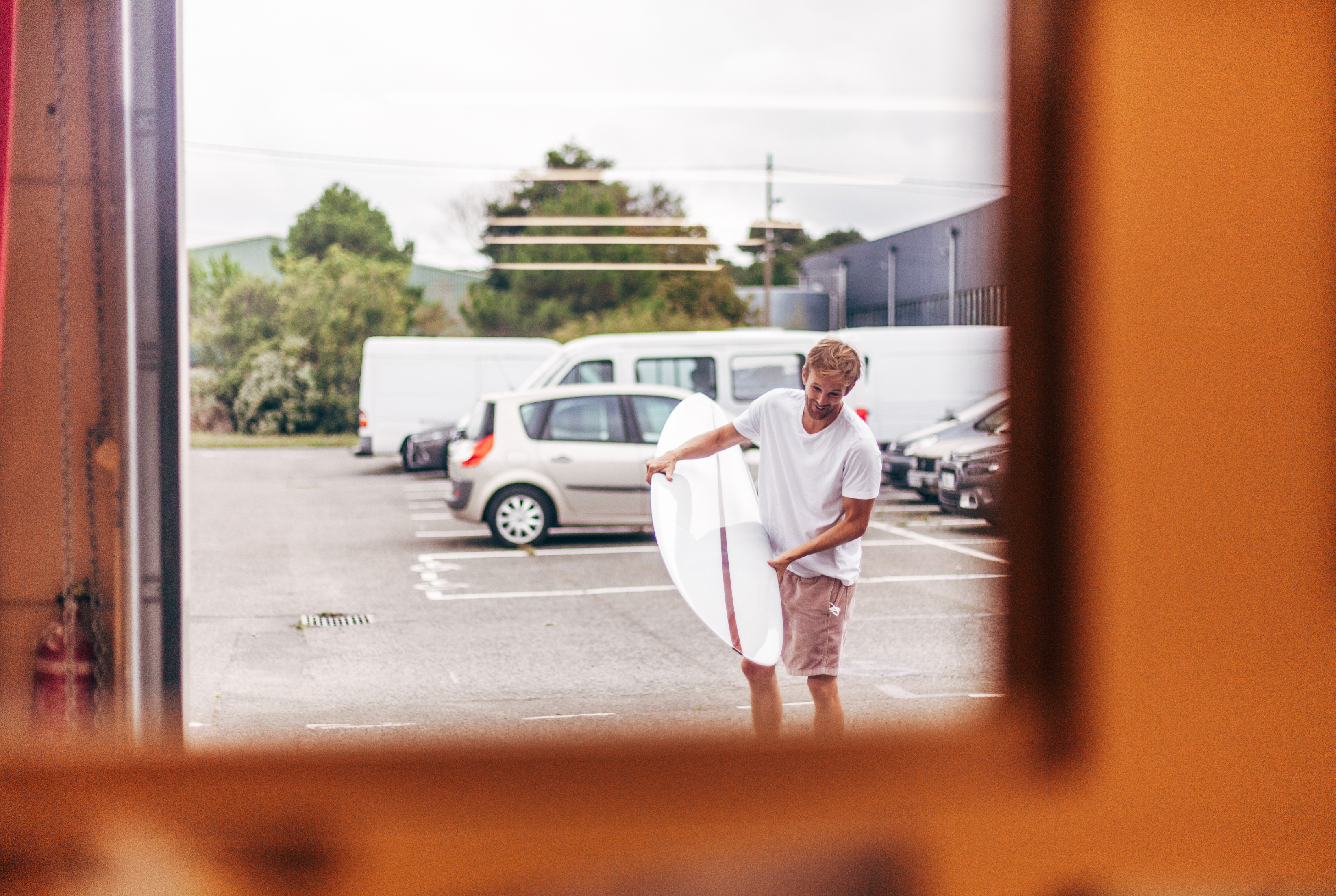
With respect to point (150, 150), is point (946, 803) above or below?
below

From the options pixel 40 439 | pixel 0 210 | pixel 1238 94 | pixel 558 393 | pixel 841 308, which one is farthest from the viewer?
pixel 841 308

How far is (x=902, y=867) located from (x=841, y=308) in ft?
30.9

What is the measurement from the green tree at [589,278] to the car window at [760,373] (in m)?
3.01

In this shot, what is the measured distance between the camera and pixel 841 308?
10617 mm

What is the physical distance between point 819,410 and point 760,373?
6099 mm

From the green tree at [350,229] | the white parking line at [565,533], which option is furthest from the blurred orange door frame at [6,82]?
the green tree at [350,229]

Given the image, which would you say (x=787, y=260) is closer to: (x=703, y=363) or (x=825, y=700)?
(x=703, y=363)

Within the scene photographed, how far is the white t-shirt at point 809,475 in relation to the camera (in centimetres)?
315

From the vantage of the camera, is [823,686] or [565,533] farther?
[565,533]

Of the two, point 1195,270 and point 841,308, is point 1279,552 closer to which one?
point 1195,270

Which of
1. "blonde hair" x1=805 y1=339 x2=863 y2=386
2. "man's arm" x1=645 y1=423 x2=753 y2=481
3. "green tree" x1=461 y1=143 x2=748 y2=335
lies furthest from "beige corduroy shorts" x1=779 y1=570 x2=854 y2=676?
"green tree" x1=461 y1=143 x2=748 y2=335

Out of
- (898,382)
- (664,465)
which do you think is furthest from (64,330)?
(898,382)

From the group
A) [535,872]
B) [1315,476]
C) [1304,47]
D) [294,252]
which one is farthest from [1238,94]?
[294,252]

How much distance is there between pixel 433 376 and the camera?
1456cm
